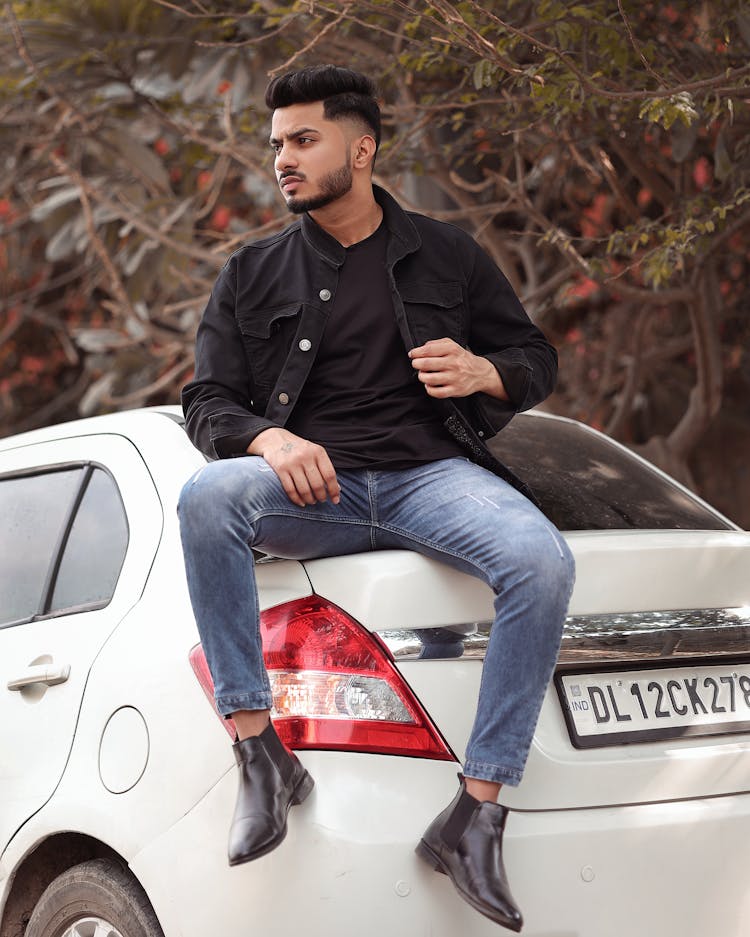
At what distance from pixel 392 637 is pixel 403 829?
340 mm

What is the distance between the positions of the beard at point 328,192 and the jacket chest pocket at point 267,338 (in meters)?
0.23

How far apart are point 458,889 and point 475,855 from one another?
70mm

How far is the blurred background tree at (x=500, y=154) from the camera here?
3.61m

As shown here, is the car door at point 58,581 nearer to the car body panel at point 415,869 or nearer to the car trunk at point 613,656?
the car body panel at point 415,869

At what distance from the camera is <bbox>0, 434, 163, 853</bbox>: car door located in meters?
2.75

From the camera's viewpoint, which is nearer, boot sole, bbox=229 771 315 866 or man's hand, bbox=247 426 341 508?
boot sole, bbox=229 771 315 866

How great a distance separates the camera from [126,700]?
8.43ft

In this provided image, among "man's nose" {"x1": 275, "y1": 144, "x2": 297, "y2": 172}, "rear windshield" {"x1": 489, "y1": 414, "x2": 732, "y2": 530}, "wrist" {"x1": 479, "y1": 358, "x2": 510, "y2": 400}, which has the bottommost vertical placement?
"rear windshield" {"x1": 489, "y1": 414, "x2": 732, "y2": 530}

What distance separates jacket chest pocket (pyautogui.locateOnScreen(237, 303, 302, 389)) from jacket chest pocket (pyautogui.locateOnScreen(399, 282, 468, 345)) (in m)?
0.25

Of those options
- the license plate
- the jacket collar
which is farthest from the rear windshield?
the jacket collar

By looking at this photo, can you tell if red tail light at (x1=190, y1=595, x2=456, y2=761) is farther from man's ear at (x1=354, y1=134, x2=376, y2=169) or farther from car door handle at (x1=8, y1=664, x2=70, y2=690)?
man's ear at (x1=354, y1=134, x2=376, y2=169)

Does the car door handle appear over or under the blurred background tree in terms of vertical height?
under

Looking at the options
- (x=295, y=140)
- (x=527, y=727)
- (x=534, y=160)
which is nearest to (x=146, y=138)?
(x=534, y=160)

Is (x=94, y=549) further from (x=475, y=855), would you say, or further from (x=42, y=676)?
(x=475, y=855)
